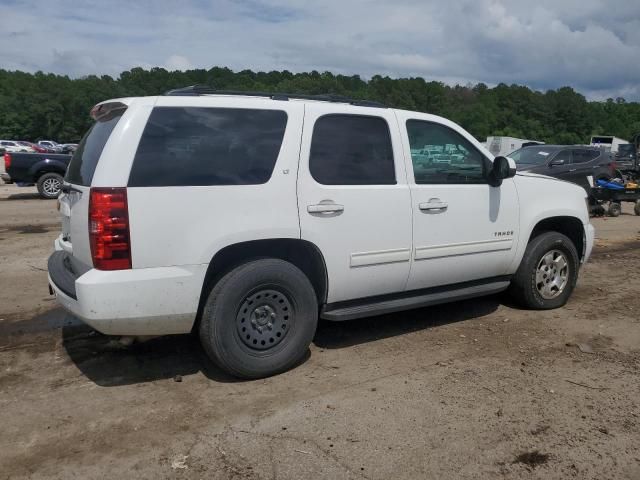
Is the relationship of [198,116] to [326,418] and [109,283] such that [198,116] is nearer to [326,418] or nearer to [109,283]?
[109,283]

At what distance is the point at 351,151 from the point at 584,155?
13267 mm

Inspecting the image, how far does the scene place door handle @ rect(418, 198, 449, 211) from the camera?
466 centimetres

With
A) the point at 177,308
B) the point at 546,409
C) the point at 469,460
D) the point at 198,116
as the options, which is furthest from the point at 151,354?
the point at 546,409

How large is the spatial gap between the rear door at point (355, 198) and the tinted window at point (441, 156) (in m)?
0.21

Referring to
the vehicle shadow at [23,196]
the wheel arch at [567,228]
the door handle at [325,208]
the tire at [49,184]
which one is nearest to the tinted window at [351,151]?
the door handle at [325,208]

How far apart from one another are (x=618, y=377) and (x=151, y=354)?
3.58 meters

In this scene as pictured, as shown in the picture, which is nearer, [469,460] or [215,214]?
[469,460]

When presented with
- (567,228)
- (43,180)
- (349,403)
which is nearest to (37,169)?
(43,180)

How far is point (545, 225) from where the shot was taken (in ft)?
19.1

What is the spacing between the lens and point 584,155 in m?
15.6

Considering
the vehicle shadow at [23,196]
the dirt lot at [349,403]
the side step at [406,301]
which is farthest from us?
the vehicle shadow at [23,196]

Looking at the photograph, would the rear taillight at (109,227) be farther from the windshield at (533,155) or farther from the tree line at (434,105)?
the tree line at (434,105)

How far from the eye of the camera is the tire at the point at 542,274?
5570 millimetres

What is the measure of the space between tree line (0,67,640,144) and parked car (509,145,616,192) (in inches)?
2412
